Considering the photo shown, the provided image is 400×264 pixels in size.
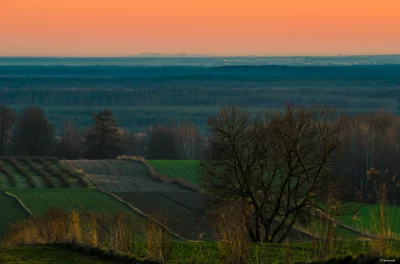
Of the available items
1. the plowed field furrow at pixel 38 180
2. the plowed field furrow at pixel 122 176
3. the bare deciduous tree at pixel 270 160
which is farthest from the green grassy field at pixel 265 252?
the plowed field furrow at pixel 38 180

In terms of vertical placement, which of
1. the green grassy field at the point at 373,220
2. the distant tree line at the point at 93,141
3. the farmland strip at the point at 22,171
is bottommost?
the distant tree line at the point at 93,141

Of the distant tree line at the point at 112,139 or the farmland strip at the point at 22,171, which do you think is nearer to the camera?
the farmland strip at the point at 22,171

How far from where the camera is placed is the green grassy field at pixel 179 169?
64.9 m

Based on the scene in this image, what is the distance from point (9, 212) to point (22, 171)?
17819 mm

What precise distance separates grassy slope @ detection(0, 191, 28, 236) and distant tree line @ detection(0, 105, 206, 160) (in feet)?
126

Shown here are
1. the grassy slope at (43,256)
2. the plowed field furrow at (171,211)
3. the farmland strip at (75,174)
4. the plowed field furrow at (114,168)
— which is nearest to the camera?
the grassy slope at (43,256)

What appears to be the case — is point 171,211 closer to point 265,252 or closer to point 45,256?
point 265,252

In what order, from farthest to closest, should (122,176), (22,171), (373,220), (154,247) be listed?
(122,176), (22,171), (154,247), (373,220)

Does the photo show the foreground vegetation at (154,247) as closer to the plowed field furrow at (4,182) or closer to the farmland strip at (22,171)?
the plowed field furrow at (4,182)

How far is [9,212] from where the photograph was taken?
144 feet

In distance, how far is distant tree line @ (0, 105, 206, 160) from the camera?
87750 mm

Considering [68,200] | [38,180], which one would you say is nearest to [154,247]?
[68,200]

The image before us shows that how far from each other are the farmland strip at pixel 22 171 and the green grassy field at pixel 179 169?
34.4 feet

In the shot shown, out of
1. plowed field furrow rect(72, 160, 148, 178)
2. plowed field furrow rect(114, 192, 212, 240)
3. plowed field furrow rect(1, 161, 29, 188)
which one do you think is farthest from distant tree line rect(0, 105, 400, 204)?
plowed field furrow rect(114, 192, 212, 240)
